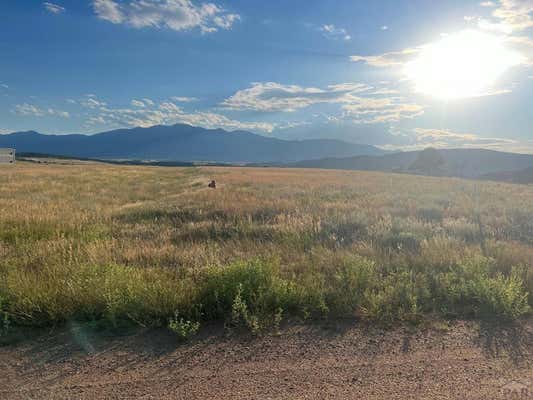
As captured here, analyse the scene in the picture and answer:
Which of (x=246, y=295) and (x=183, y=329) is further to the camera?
(x=246, y=295)

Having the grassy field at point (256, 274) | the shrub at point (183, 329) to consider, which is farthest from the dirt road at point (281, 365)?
the grassy field at point (256, 274)

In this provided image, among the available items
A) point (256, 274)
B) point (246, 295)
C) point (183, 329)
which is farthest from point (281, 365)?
point (256, 274)

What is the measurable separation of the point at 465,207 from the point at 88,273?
1310 centimetres

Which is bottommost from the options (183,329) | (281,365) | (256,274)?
(281,365)

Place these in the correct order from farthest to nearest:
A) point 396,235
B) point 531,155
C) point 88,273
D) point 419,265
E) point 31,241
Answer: point 531,155 < point 396,235 < point 31,241 < point 419,265 < point 88,273

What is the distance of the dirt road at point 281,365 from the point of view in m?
2.99

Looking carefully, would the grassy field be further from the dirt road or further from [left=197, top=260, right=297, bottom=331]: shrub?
the dirt road

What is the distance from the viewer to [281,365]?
131 inches

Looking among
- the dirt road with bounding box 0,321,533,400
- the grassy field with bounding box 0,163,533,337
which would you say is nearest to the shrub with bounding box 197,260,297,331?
the grassy field with bounding box 0,163,533,337

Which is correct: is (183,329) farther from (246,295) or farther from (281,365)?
(281,365)

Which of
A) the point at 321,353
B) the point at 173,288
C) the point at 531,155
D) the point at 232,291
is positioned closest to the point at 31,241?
the point at 173,288

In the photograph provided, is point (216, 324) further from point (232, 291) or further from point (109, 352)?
point (109, 352)

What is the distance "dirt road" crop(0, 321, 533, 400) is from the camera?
2.99 metres

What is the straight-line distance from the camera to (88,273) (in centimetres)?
496
